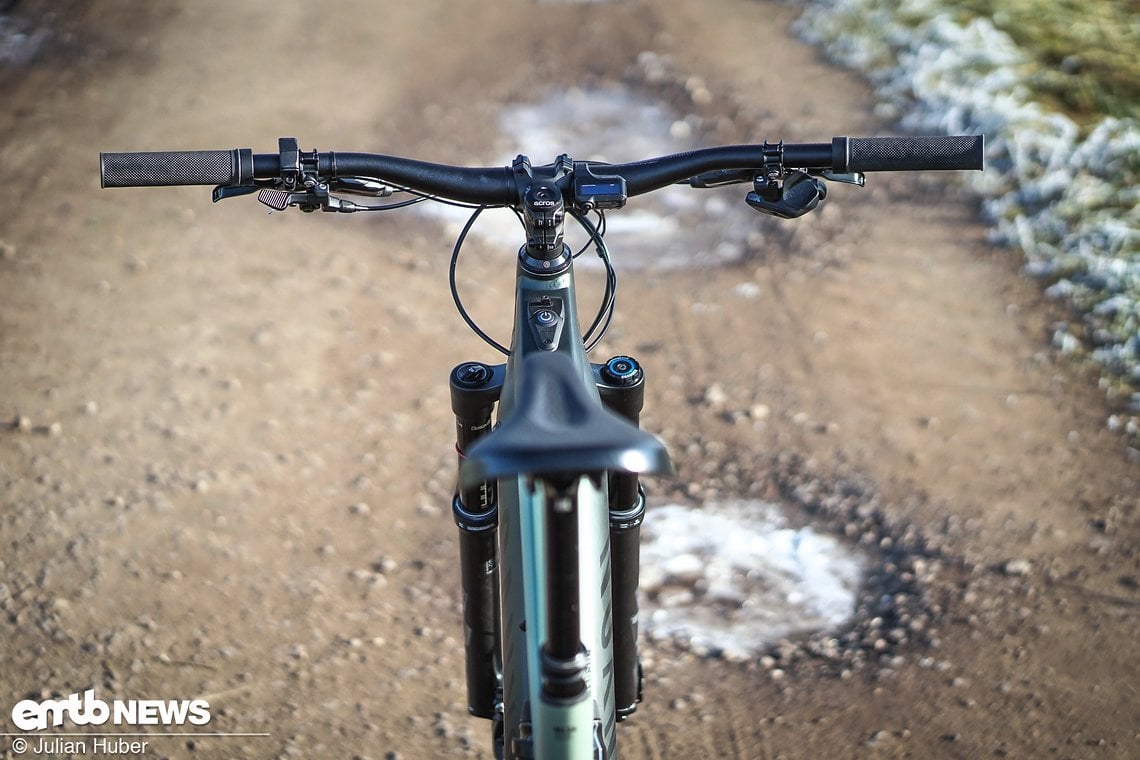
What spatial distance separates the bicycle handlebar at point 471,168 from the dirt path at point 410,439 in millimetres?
2312

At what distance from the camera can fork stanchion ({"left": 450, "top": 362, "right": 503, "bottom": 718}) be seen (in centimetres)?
337

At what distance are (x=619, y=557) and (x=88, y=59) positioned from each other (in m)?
7.79

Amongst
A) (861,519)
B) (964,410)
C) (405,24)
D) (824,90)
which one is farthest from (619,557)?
(405,24)

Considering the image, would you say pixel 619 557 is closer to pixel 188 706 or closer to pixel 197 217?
pixel 188 706

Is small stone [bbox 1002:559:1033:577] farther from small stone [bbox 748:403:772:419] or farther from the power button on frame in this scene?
the power button on frame

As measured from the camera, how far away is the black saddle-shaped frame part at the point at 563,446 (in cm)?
232

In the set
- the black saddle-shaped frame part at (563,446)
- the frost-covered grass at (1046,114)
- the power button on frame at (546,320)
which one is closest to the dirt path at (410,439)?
the frost-covered grass at (1046,114)

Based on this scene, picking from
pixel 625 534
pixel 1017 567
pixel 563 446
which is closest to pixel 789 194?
pixel 625 534

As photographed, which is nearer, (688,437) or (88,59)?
(688,437)

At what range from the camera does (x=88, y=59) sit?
379 inches

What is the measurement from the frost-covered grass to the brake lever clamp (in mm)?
3602

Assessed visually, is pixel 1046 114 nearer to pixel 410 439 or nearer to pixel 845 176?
pixel 410 439

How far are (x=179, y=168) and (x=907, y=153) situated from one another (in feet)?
6.19

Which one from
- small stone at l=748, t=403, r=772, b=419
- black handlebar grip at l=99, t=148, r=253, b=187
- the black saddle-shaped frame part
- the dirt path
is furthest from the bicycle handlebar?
small stone at l=748, t=403, r=772, b=419
